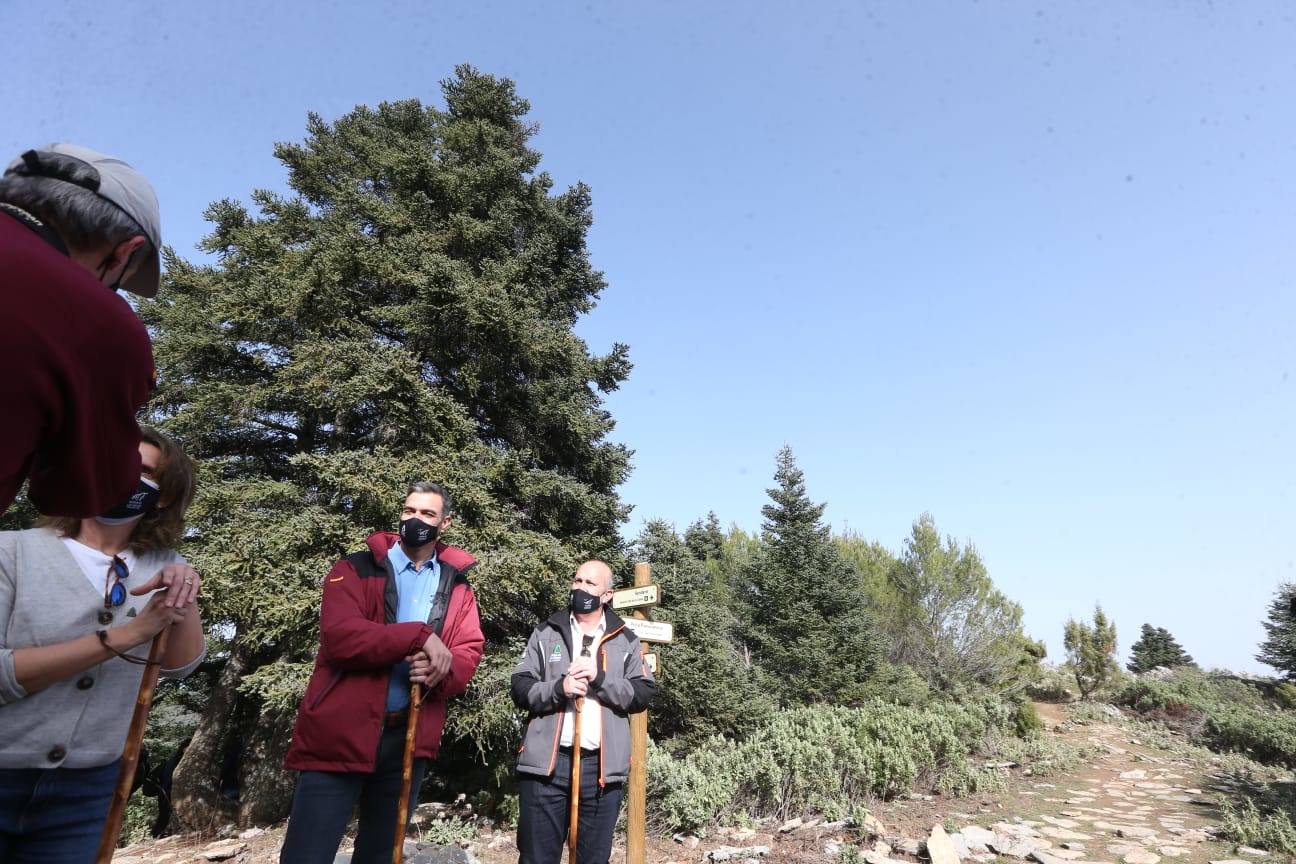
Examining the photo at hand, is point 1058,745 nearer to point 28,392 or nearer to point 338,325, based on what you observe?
point 338,325

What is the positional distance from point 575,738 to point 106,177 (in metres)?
2.96

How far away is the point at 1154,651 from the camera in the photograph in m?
39.8

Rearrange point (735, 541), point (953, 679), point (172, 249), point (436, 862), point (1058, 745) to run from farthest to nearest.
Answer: point (735, 541) → point (953, 679) → point (1058, 745) → point (172, 249) → point (436, 862)

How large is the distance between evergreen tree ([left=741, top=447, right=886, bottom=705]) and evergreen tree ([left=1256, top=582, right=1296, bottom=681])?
9.41 metres

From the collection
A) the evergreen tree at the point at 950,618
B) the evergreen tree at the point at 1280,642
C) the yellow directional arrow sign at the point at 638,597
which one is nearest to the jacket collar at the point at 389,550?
the yellow directional arrow sign at the point at 638,597

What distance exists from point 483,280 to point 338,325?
7.18ft

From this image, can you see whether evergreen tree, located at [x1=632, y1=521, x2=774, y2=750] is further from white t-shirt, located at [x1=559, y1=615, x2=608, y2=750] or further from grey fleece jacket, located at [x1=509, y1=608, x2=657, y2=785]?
white t-shirt, located at [x1=559, y1=615, x2=608, y2=750]

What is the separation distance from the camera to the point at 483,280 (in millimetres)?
9453

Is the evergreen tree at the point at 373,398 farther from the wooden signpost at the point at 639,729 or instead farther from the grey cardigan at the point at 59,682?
the grey cardigan at the point at 59,682

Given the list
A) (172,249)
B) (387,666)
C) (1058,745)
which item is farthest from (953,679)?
(172,249)

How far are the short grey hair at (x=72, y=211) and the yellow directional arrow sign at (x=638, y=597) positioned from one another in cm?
436

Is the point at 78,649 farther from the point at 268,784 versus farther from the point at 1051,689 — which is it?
the point at 1051,689

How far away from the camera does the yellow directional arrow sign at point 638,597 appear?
5074 millimetres

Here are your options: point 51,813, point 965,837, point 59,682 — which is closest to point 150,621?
point 59,682
